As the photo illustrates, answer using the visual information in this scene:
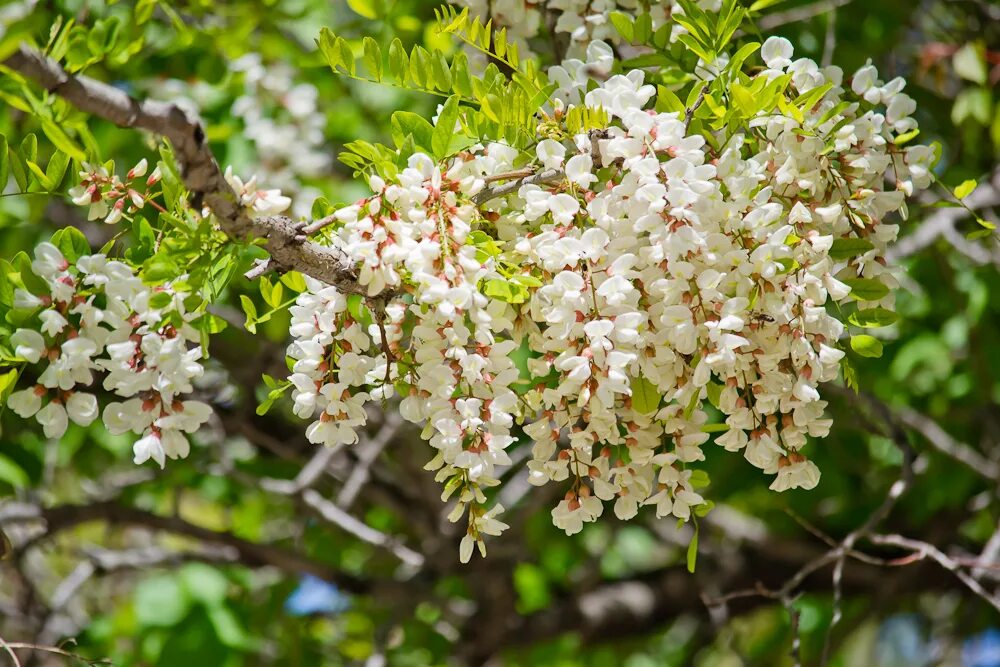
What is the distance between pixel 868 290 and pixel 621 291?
32cm

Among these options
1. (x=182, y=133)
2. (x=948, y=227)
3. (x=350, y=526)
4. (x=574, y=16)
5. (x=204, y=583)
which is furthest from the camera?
(x=204, y=583)

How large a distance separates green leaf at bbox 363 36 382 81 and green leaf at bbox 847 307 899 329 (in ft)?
1.86

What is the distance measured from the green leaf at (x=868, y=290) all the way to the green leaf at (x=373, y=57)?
55 cm

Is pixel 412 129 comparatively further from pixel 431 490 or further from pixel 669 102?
pixel 431 490

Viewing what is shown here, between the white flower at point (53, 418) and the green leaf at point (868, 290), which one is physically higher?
→ the green leaf at point (868, 290)

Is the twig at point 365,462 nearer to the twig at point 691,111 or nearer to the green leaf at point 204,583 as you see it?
the green leaf at point 204,583

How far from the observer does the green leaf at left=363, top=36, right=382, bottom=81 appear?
1.09 metres

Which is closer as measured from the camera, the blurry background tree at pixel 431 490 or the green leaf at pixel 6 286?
the green leaf at pixel 6 286

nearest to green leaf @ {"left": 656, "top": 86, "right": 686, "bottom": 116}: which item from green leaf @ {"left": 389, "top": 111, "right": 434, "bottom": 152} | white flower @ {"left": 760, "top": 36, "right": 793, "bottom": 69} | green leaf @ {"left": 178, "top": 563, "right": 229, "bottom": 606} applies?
white flower @ {"left": 760, "top": 36, "right": 793, "bottom": 69}

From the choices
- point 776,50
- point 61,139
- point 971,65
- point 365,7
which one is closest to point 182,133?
point 61,139

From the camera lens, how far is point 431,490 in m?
2.35

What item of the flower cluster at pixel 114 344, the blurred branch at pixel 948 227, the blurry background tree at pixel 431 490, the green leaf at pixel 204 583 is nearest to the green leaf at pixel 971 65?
the blurry background tree at pixel 431 490

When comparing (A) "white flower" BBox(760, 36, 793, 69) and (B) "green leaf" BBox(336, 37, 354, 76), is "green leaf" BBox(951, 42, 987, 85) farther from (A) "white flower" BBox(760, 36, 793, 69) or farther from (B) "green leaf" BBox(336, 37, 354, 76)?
(B) "green leaf" BBox(336, 37, 354, 76)

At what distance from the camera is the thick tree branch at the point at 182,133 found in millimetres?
834
